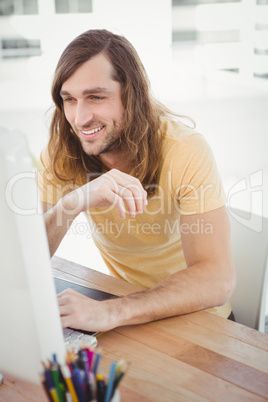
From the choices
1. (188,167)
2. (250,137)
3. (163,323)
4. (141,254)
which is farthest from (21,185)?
(250,137)

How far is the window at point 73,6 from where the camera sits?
569cm

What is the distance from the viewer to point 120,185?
1131mm

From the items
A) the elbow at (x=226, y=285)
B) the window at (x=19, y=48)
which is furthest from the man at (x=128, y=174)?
the window at (x=19, y=48)

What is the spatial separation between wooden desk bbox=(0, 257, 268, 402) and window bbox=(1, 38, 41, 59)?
5749 mm

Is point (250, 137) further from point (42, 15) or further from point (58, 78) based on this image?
point (58, 78)

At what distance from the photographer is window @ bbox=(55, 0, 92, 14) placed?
18.7ft

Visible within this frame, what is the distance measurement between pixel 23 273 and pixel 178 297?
1.55ft

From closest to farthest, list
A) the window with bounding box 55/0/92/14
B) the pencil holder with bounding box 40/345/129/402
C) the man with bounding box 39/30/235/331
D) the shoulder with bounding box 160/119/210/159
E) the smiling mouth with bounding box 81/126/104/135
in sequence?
the pencil holder with bounding box 40/345/129/402 → the man with bounding box 39/30/235/331 → the shoulder with bounding box 160/119/210/159 → the smiling mouth with bounding box 81/126/104/135 → the window with bounding box 55/0/92/14

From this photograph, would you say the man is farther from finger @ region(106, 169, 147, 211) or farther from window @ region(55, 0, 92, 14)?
window @ region(55, 0, 92, 14)

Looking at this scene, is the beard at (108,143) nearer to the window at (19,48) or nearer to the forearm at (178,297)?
the forearm at (178,297)

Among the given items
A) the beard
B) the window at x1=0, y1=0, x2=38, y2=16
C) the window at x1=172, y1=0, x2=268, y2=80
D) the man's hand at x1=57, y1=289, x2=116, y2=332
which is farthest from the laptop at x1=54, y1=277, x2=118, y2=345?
the window at x1=0, y1=0, x2=38, y2=16

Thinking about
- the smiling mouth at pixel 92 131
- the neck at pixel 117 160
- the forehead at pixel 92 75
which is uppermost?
the forehead at pixel 92 75

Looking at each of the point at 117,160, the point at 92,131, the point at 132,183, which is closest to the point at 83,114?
the point at 92,131

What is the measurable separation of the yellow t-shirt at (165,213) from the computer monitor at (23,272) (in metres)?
0.65
